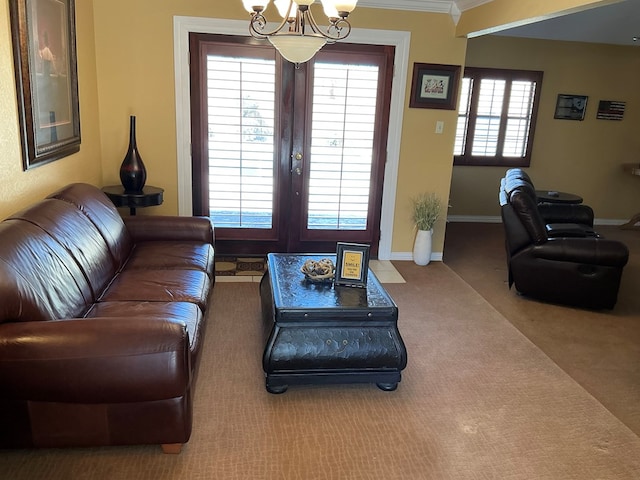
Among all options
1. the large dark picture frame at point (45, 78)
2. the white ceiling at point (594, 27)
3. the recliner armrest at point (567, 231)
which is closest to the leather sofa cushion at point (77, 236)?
the large dark picture frame at point (45, 78)

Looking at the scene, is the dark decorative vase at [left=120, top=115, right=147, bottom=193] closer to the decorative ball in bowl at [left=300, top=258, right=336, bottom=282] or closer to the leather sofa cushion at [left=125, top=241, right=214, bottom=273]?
the leather sofa cushion at [left=125, top=241, right=214, bottom=273]

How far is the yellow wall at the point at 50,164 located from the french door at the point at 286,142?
79cm

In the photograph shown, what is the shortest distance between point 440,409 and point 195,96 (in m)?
3.20

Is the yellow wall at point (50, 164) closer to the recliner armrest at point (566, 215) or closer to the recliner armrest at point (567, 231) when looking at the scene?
the recliner armrest at point (567, 231)

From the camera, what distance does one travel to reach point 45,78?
9.90 ft

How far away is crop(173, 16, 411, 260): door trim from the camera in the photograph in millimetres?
4258

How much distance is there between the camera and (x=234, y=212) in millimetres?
4723

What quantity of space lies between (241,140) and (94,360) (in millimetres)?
2934

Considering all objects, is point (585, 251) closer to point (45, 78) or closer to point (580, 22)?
point (580, 22)

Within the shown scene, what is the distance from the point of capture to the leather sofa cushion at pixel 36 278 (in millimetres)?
1986

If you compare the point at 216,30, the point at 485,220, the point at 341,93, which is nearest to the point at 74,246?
the point at 216,30

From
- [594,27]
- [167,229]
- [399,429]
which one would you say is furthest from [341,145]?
[594,27]

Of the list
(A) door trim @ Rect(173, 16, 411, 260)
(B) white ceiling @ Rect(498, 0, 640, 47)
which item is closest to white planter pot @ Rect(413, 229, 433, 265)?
(A) door trim @ Rect(173, 16, 411, 260)

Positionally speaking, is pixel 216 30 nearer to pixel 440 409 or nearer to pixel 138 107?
pixel 138 107
